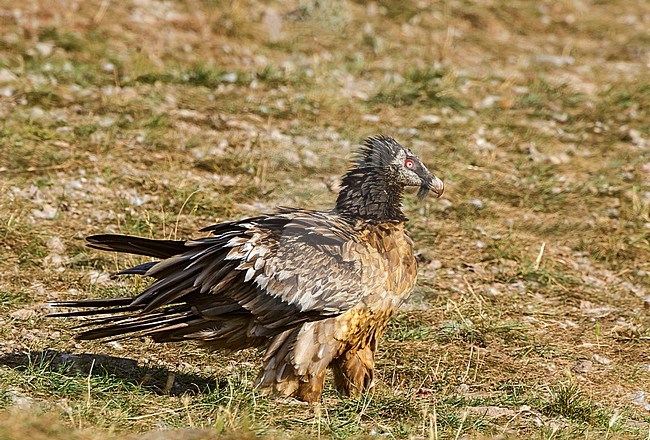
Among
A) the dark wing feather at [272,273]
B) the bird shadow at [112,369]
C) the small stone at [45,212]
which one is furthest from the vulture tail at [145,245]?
the small stone at [45,212]

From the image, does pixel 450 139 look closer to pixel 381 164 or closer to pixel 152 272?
pixel 381 164

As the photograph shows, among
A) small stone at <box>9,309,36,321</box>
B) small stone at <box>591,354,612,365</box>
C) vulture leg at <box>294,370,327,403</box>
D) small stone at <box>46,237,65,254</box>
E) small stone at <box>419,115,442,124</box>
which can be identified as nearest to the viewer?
vulture leg at <box>294,370,327,403</box>

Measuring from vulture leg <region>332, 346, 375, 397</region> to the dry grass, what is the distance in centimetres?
12

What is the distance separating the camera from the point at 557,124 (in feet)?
31.8

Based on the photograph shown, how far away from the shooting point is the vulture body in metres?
4.73

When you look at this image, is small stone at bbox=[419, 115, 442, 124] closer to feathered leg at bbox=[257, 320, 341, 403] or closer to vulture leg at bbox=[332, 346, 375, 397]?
vulture leg at bbox=[332, 346, 375, 397]

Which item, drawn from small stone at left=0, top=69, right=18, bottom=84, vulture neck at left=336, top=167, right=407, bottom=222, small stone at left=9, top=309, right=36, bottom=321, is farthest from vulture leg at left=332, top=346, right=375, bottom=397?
small stone at left=0, top=69, right=18, bottom=84

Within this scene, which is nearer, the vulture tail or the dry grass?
the dry grass

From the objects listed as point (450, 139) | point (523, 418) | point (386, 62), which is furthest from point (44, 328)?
point (386, 62)

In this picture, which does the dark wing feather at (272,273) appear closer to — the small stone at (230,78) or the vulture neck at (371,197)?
the vulture neck at (371,197)

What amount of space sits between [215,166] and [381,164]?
2.93m

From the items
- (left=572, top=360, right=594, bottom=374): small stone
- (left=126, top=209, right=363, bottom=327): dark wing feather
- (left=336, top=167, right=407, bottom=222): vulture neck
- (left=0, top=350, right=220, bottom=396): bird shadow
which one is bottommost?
(left=0, top=350, right=220, bottom=396): bird shadow

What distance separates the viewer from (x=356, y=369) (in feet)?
16.4

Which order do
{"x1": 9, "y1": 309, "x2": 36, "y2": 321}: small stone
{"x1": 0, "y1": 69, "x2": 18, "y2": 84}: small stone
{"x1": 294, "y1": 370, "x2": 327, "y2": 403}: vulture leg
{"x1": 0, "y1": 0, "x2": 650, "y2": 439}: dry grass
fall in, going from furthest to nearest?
{"x1": 0, "y1": 69, "x2": 18, "y2": 84}: small stone, {"x1": 9, "y1": 309, "x2": 36, "y2": 321}: small stone, {"x1": 294, "y1": 370, "x2": 327, "y2": 403}: vulture leg, {"x1": 0, "y1": 0, "x2": 650, "y2": 439}: dry grass
